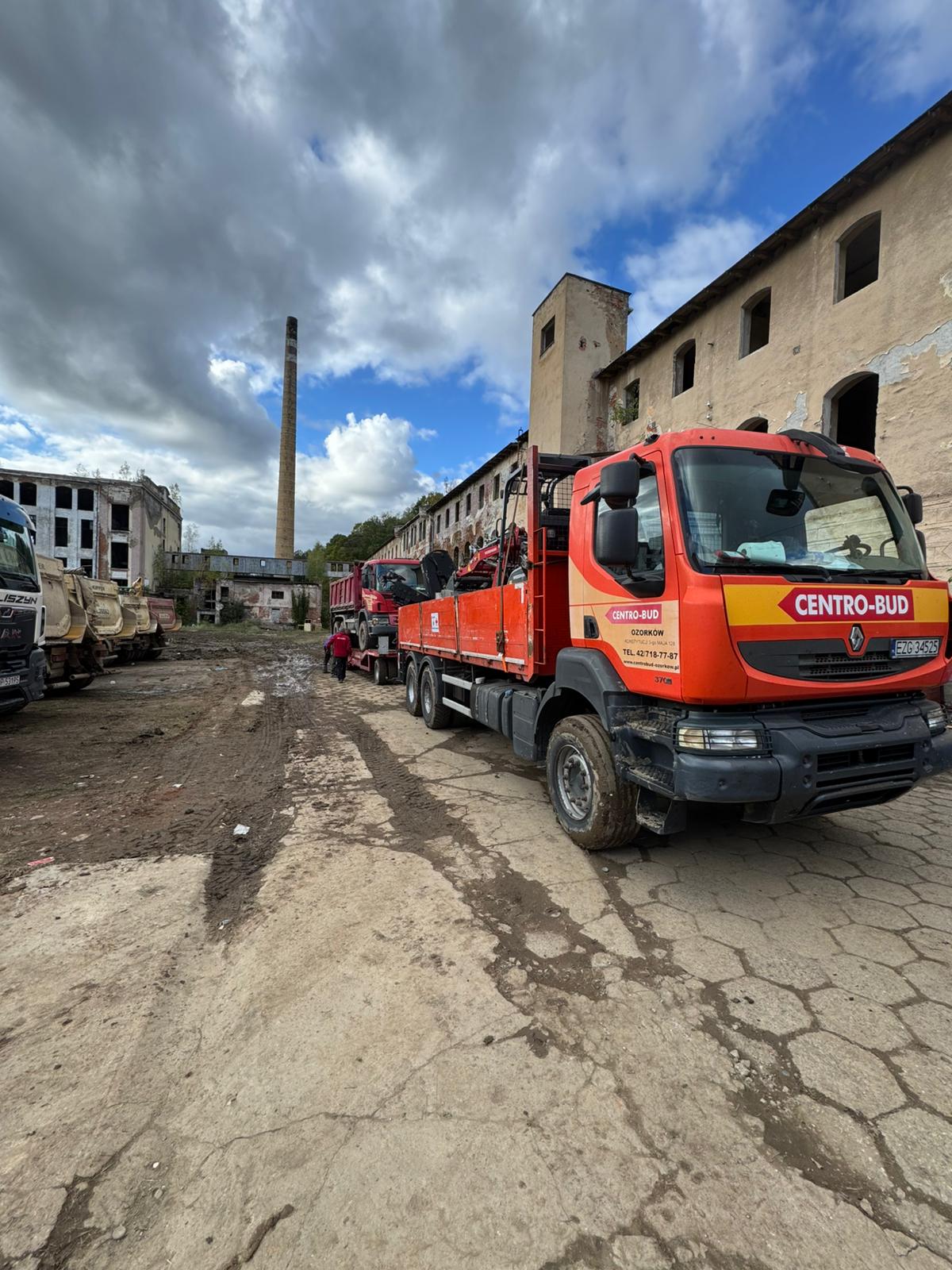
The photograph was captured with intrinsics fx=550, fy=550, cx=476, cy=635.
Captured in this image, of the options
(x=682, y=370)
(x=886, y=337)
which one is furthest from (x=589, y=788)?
(x=682, y=370)

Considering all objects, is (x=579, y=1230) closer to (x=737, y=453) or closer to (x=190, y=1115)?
(x=190, y=1115)

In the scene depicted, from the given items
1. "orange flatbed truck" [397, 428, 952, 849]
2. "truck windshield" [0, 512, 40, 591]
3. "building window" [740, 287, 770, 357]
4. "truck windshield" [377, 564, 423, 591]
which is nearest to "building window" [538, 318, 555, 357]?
"building window" [740, 287, 770, 357]

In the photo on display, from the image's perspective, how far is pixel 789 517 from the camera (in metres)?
3.28

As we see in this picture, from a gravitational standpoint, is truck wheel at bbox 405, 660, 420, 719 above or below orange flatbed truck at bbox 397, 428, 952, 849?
below

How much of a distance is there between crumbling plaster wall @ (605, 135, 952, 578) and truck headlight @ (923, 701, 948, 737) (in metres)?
6.55

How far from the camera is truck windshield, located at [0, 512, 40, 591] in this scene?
695 centimetres

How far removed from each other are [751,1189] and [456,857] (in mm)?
2400

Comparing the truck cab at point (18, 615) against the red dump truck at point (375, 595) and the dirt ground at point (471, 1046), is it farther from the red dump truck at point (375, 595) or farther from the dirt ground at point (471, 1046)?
the red dump truck at point (375, 595)

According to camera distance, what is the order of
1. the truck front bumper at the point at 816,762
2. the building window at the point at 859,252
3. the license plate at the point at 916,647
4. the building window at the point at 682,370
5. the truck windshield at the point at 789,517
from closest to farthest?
1. the truck front bumper at the point at 816,762
2. the truck windshield at the point at 789,517
3. the license plate at the point at 916,647
4. the building window at the point at 859,252
5. the building window at the point at 682,370

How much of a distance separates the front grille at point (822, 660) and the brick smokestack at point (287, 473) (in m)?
47.5

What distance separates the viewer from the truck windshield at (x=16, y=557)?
22.8ft

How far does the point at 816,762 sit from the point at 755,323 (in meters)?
13.6

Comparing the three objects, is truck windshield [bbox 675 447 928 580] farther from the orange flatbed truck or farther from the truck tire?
the truck tire

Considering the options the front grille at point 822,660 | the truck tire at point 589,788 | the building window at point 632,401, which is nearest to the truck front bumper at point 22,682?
the truck tire at point 589,788
